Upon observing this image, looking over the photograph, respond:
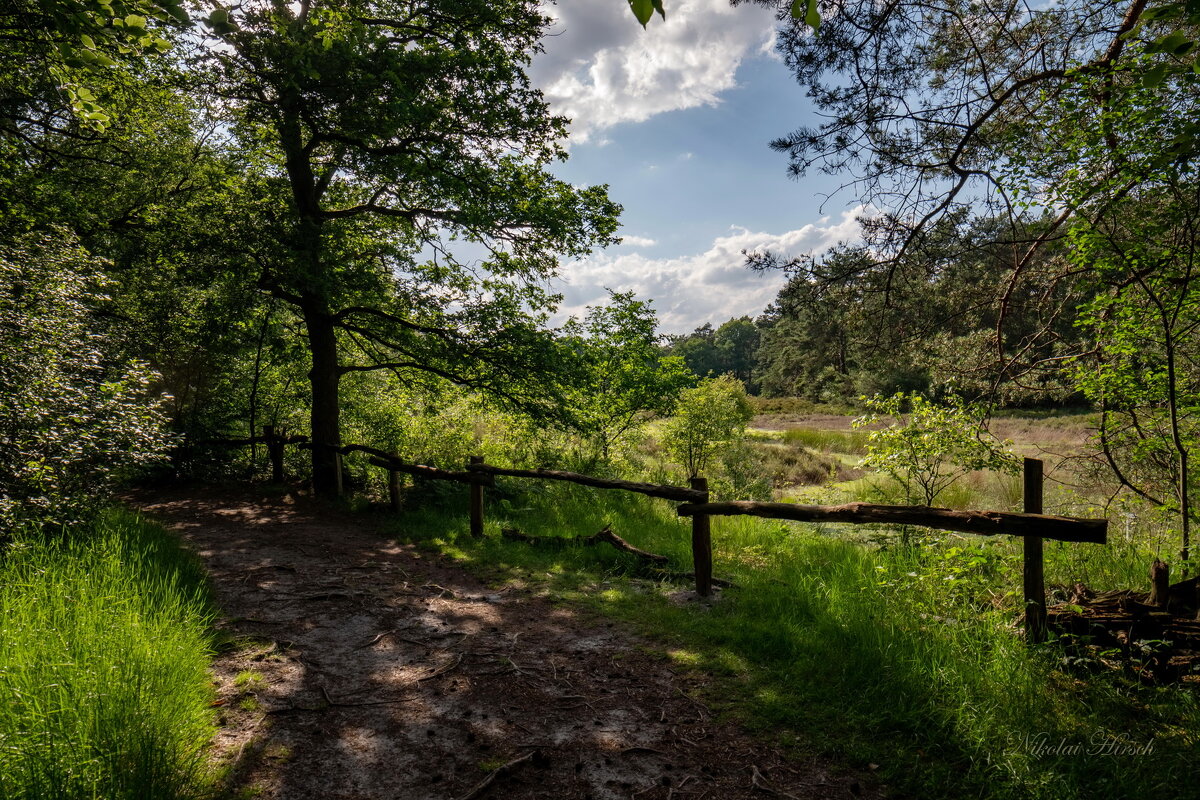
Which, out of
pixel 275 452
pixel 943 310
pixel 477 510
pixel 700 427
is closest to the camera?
pixel 943 310

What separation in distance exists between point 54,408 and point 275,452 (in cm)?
794

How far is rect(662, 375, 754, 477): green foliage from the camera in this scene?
13891 mm

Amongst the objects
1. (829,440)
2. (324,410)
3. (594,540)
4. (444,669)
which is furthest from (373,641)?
(829,440)

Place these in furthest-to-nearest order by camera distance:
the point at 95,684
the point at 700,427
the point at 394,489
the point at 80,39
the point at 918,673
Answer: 1. the point at 700,427
2. the point at 394,489
3. the point at 80,39
4. the point at 918,673
5. the point at 95,684

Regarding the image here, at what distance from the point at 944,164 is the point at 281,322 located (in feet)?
41.8

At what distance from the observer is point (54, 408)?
4.86 metres

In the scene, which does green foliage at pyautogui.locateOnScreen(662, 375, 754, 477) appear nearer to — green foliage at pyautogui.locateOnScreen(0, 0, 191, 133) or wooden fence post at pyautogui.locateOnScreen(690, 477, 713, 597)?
wooden fence post at pyautogui.locateOnScreen(690, 477, 713, 597)

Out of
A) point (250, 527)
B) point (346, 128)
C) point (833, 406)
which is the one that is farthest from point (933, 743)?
point (833, 406)

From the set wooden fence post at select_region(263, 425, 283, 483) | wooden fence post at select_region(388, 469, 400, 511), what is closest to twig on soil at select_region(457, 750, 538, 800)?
wooden fence post at select_region(388, 469, 400, 511)

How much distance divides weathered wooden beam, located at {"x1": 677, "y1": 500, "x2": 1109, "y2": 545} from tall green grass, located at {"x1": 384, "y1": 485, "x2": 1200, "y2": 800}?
1.53 ft

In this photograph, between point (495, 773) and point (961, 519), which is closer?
point (495, 773)

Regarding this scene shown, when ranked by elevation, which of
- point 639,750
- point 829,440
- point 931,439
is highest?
point 931,439

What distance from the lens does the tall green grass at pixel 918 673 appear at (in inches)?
106
